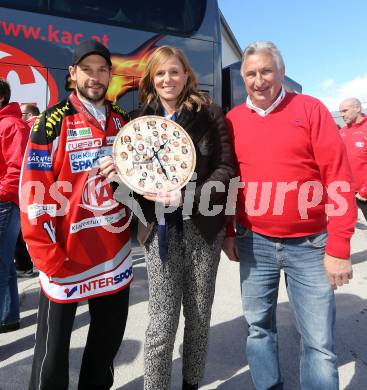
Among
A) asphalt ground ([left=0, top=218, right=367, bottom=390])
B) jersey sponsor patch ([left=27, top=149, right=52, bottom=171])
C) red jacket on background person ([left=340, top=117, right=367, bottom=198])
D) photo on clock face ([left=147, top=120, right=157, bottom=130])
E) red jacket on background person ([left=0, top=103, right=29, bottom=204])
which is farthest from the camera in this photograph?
red jacket on background person ([left=340, top=117, right=367, bottom=198])

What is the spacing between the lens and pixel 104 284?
1880 mm

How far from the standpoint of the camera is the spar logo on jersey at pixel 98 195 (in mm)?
1792

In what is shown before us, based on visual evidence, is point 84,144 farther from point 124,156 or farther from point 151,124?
point 151,124

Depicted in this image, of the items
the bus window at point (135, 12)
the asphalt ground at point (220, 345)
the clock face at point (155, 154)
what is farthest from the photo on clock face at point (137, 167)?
the bus window at point (135, 12)

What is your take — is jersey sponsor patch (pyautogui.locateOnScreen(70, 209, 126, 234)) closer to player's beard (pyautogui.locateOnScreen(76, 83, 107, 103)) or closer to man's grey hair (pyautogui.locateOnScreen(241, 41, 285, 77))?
player's beard (pyautogui.locateOnScreen(76, 83, 107, 103))

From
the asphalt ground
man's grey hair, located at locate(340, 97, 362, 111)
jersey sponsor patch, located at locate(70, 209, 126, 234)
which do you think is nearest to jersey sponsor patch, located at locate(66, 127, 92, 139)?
jersey sponsor patch, located at locate(70, 209, 126, 234)

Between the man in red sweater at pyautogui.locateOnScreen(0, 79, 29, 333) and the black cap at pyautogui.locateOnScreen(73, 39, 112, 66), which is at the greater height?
the black cap at pyautogui.locateOnScreen(73, 39, 112, 66)

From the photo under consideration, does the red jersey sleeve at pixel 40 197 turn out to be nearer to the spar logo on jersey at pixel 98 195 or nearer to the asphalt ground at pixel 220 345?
the spar logo on jersey at pixel 98 195

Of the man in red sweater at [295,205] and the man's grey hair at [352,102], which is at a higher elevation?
the man's grey hair at [352,102]

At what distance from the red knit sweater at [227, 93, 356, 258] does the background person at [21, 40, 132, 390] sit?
68 centimetres

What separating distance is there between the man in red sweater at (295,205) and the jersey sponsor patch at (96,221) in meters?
0.64

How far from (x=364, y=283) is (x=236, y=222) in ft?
9.21

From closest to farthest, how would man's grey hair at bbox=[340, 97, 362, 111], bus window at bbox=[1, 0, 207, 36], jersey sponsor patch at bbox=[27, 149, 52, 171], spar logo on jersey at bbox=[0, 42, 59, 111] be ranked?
jersey sponsor patch at bbox=[27, 149, 52, 171] → spar logo on jersey at bbox=[0, 42, 59, 111] → bus window at bbox=[1, 0, 207, 36] → man's grey hair at bbox=[340, 97, 362, 111]

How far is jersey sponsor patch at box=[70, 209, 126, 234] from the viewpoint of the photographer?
178cm
